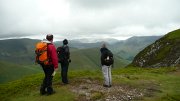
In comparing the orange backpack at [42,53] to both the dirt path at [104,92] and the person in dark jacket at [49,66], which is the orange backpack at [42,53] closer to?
the person in dark jacket at [49,66]

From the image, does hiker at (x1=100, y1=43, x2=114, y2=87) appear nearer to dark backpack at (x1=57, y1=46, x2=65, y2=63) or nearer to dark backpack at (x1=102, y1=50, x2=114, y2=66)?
dark backpack at (x1=102, y1=50, x2=114, y2=66)

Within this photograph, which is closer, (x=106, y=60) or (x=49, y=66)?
(x=49, y=66)

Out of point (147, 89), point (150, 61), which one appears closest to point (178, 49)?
point (150, 61)

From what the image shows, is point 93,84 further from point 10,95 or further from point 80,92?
point 10,95

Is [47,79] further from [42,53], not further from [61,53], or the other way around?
[61,53]

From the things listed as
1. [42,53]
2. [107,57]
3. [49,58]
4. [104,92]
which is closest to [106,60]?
[107,57]

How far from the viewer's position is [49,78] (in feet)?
73.6

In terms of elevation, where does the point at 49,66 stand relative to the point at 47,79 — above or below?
above

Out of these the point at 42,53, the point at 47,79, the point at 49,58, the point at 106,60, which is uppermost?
the point at 42,53

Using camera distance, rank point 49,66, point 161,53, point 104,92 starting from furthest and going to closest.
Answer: point 161,53, point 104,92, point 49,66

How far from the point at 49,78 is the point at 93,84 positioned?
18.8 feet

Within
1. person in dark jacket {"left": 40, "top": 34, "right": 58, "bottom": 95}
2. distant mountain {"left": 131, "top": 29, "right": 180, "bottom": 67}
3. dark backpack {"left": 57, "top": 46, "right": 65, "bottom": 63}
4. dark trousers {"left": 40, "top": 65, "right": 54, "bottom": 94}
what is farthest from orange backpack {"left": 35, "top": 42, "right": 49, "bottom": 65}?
distant mountain {"left": 131, "top": 29, "right": 180, "bottom": 67}

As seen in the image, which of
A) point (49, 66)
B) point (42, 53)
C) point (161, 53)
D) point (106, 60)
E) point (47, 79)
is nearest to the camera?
point (42, 53)

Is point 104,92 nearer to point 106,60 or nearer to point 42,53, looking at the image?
point 106,60
